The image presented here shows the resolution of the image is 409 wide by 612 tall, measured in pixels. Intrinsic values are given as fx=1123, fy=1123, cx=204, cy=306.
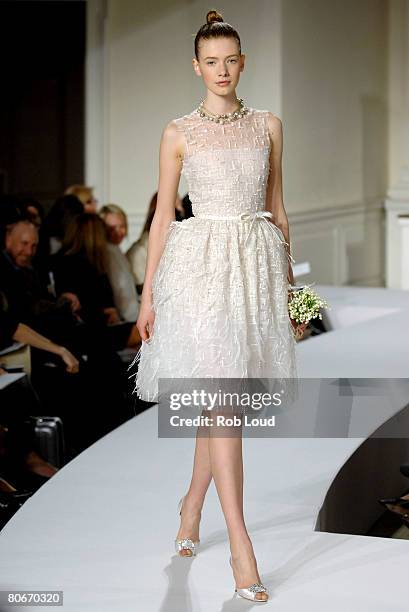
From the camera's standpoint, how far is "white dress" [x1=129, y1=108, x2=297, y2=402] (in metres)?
2.39

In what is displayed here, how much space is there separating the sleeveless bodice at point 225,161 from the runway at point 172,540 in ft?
2.59

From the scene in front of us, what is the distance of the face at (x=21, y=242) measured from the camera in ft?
16.3

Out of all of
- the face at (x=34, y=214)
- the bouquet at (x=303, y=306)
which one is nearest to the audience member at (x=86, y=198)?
the face at (x=34, y=214)

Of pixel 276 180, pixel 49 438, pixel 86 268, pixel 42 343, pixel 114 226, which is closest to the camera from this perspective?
pixel 276 180

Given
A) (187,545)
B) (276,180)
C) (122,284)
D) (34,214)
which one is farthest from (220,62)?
(34,214)

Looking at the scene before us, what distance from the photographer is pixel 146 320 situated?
2539 millimetres

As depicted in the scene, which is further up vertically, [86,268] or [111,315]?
[86,268]

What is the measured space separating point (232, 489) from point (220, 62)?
90cm

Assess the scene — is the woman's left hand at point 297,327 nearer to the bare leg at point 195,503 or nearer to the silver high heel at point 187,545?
the bare leg at point 195,503

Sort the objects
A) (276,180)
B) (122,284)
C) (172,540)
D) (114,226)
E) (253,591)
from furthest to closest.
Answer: (114,226), (122,284), (172,540), (276,180), (253,591)

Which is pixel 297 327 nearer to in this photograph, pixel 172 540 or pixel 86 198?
pixel 172 540

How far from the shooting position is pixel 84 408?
459 cm

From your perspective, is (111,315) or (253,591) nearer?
(253,591)

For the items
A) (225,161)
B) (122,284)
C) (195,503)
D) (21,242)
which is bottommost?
(195,503)
